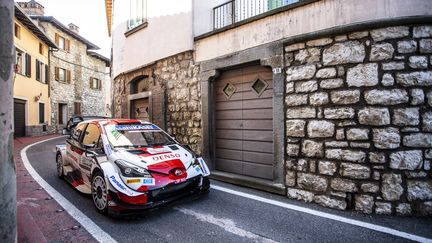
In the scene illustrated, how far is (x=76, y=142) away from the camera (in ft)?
16.3

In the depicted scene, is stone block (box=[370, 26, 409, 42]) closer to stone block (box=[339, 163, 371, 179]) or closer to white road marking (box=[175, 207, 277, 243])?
stone block (box=[339, 163, 371, 179])

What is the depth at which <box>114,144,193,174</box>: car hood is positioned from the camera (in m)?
3.60

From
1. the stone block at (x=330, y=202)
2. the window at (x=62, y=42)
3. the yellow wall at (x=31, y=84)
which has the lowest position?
the stone block at (x=330, y=202)

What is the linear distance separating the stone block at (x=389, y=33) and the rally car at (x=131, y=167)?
3.45m

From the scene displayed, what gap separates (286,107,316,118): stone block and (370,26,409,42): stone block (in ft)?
4.67

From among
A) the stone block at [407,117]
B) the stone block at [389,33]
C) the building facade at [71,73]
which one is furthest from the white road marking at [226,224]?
the building facade at [71,73]

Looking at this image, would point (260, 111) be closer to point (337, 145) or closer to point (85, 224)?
point (337, 145)

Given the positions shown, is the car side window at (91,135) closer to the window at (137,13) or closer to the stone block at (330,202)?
the stone block at (330,202)

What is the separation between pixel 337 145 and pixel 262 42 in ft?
8.19

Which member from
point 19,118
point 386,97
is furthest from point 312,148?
point 19,118

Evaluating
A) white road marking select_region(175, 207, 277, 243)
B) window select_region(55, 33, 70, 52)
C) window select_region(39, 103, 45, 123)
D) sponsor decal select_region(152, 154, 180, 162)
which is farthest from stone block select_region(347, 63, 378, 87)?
window select_region(55, 33, 70, 52)

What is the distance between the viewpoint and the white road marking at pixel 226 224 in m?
3.01

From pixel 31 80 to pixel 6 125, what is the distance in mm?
18912

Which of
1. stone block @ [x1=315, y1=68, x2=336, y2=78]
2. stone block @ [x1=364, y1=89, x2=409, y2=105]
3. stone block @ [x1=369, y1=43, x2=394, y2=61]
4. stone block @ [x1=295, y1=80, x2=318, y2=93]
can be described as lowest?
stone block @ [x1=364, y1=89, x2=409, y2=105]
